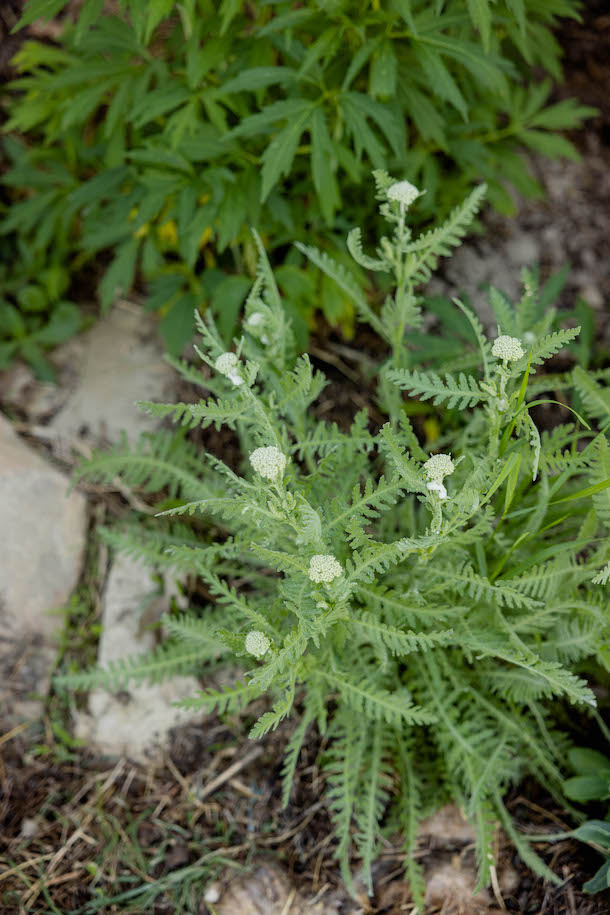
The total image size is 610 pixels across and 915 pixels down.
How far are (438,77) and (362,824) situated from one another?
67.3 inches

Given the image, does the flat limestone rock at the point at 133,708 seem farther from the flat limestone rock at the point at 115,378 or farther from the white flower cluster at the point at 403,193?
the white flower cluster at the point at 403,193

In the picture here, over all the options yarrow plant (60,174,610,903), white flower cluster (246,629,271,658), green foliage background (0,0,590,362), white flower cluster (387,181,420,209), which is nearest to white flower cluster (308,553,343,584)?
yarrow plant (60,174,610,903)

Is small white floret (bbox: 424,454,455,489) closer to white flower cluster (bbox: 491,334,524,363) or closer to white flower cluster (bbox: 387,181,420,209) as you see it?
white flower cluster (bbox: 491,334,524,363)

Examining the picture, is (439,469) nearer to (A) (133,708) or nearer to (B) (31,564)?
(A) (133,708)

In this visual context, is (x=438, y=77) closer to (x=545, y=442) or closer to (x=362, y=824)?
(x=545, y=442)

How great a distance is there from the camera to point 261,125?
1.79 meters

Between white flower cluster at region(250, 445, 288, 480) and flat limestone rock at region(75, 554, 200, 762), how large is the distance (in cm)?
102

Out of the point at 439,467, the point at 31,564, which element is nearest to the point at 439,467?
the point at 439,467

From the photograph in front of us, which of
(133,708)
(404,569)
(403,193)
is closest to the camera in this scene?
(403,193)

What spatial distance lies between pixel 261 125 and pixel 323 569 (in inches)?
46.8

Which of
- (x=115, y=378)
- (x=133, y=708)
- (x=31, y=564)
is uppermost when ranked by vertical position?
(x=115, y=378)

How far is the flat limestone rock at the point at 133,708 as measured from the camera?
1981 mm

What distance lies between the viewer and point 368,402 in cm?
240

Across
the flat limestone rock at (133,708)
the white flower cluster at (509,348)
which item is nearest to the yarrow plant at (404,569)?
the white flower cluster at (509,348)
